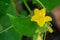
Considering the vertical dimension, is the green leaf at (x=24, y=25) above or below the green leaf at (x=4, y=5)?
below

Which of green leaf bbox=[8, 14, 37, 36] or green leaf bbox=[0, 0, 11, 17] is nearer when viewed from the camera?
green leaf bbox=[8, 14, 37, 36]

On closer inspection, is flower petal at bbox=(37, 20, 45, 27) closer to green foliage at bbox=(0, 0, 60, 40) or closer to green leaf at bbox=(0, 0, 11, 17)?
green foliage at bbox=(0, 0, 60, 40)

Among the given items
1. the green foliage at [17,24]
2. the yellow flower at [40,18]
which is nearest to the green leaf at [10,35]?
the green foliage at [17,24]

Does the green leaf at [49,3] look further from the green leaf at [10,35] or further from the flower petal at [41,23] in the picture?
the green leaf at [10,35]

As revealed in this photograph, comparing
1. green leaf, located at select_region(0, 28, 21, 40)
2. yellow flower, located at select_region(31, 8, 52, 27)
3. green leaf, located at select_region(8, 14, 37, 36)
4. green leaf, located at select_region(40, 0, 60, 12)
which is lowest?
green leaf, located at select_region(8, 14, 37, 36)

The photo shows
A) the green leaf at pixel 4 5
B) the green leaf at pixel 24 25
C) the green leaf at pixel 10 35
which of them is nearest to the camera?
the green leaf at pixel 24 25

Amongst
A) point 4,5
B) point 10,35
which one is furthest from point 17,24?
point 10,35

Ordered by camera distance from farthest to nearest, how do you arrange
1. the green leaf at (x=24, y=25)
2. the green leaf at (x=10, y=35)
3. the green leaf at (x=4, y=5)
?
the green leaf at (x=10, y=35) < the green leaf at (x=4, y=5) < the green leaf at (x=24, y=25)

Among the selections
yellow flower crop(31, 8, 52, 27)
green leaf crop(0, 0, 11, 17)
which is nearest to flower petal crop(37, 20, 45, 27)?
yellow flower crop(31, 8, 52, 27)

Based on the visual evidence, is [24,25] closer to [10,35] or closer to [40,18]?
[40,18]

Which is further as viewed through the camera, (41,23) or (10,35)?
(10,35)

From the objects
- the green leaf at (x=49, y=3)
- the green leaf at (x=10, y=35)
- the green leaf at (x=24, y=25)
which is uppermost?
the green leaf at (x=49, y=3)

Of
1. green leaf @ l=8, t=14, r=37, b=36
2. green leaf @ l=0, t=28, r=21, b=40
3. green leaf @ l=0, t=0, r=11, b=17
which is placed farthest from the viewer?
green leaf @ l=0, t=28, r=21, b=40
